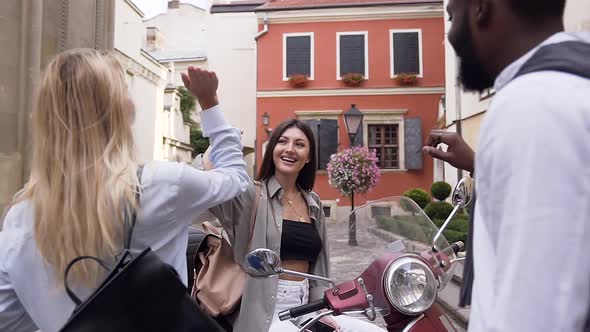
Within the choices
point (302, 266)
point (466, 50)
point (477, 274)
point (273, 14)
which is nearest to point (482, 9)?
point (466, 50)

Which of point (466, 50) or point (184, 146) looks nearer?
point (466, 50)

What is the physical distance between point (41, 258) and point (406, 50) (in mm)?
21992

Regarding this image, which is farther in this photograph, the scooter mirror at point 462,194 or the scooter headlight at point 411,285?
the scooter mirror at point 462,194

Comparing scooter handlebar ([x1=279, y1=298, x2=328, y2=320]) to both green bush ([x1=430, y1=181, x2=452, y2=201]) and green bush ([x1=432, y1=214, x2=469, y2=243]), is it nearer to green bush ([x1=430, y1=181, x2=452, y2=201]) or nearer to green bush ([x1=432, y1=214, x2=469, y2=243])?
green bush ([x1=432, y1=214, x2=469, y2=243])

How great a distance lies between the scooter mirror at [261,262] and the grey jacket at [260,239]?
51 cm

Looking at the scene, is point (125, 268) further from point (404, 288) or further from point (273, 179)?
point (273, 179)

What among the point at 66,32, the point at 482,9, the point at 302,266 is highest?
the point at 66,32

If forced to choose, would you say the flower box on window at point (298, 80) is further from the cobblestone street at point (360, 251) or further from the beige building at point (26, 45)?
the cobblestone street at point (360, 251)

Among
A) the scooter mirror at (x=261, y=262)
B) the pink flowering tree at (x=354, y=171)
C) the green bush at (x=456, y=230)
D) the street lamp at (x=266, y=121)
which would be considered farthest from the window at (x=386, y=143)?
the scooter mirror at (x=261, y=262)

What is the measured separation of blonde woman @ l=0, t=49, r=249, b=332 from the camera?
4.23ft

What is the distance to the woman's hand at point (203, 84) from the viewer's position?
1.69 meters

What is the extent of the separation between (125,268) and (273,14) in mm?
22128

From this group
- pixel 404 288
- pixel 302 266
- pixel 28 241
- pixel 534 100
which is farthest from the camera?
pixel 302 266

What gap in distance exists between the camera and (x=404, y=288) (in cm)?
174
